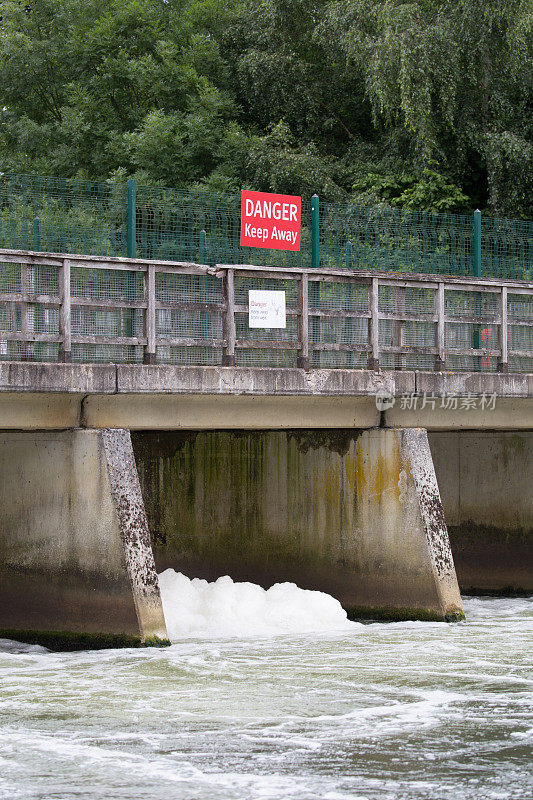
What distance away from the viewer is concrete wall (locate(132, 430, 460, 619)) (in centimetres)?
1540

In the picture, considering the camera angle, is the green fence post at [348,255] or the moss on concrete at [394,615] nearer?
the moss on concrete at [394,615]

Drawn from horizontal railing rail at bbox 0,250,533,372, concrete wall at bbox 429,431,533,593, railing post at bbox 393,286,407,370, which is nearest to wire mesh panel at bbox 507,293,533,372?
horizontal railing rail at bbox 0,250,533,372

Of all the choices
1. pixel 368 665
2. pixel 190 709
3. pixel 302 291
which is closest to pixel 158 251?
pixel 302 291

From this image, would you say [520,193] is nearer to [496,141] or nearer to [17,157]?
[496,141]

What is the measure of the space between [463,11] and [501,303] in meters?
16.0

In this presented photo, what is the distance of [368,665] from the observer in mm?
12477

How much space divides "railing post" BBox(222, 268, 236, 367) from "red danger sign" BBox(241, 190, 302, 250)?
2149 millimetres

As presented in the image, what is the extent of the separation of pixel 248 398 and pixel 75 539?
2963 mm

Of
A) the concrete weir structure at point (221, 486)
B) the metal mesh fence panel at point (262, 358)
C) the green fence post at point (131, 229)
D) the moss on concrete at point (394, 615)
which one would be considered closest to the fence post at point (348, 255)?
the concrete weir structure at point (221, 486)

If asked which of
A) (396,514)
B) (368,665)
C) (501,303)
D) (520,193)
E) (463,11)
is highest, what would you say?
(463,11)

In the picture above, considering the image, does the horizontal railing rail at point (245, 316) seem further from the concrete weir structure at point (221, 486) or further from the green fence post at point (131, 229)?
the green fence post at point (131, 229)

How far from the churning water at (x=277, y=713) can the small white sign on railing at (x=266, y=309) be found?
12.0 feet

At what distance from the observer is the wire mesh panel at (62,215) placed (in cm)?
1484

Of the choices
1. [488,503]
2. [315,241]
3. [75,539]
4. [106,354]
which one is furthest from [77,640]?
[488,503]
